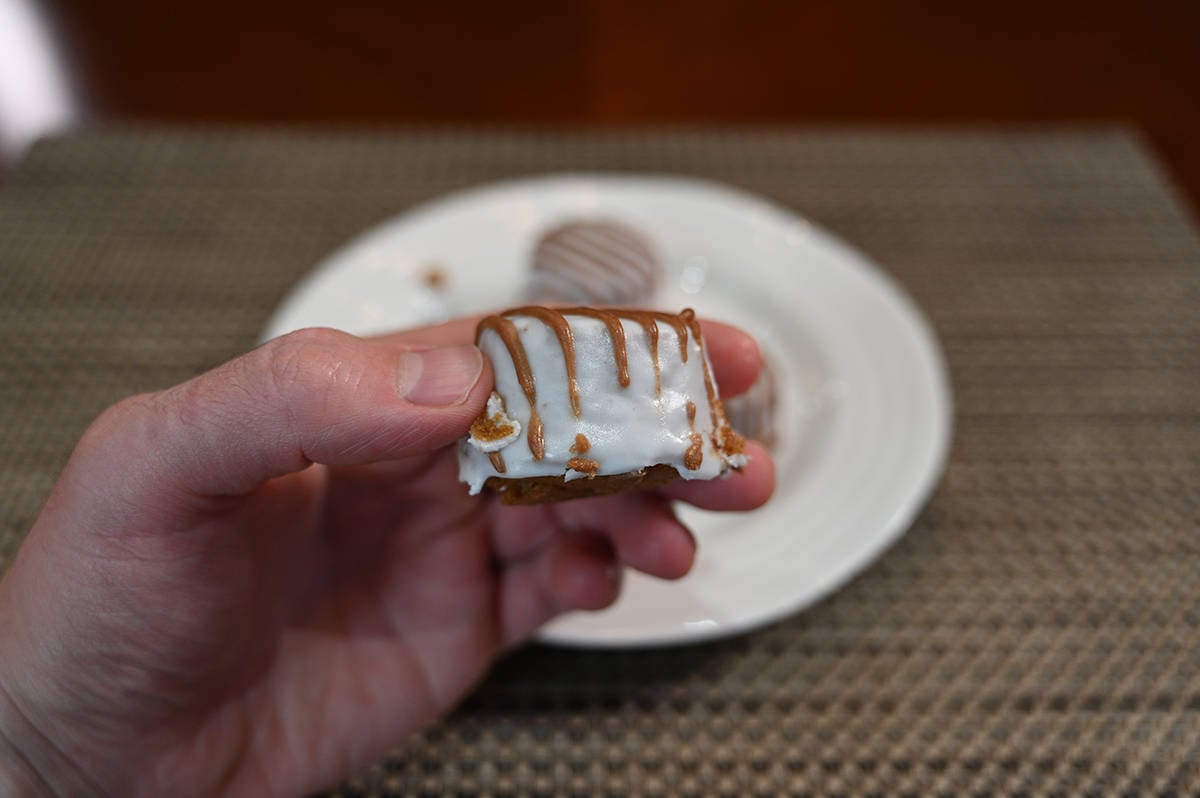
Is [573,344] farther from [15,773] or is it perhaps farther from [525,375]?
[15,773]

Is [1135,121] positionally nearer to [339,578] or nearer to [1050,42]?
[1050,42]

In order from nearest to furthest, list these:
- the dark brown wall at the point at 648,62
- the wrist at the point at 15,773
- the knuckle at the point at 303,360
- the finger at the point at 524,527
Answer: the knuckle at the point at 303,360
the wrist at the point at 15,773
the finger at the point at 524,527
the dark brown wall at the point at 648,62

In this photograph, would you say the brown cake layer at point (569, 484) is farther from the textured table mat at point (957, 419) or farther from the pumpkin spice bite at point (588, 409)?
the textured table mat at point (957, 419)

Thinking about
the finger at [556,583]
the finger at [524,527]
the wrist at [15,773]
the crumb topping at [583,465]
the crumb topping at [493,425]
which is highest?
the crumb topping at [493,425]

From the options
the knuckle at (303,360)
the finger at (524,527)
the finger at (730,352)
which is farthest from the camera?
the finger at (524,527)

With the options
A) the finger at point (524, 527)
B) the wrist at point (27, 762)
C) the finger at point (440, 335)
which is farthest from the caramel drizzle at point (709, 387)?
the wrist at point (27, 762)

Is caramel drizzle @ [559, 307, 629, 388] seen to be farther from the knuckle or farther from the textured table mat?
the textured table mat

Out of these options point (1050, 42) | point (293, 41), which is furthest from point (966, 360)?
point (293, 41)
